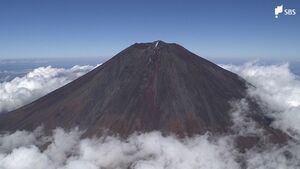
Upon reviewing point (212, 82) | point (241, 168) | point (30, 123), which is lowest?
point (241, 168)

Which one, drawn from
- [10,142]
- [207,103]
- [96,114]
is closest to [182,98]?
[207,103]

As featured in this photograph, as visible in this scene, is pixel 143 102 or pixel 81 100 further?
pixel 81 100

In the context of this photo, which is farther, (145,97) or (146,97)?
(146,97)

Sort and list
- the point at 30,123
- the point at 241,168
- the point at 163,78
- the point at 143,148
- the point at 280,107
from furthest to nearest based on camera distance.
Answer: the point at 280,107
the point at 30,123
the point at 163,78
the point at 143,148
the point at 241,168

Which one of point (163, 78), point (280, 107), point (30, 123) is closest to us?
point (163, 78)

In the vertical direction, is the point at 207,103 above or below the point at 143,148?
above

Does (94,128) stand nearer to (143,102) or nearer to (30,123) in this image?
(143,102)
